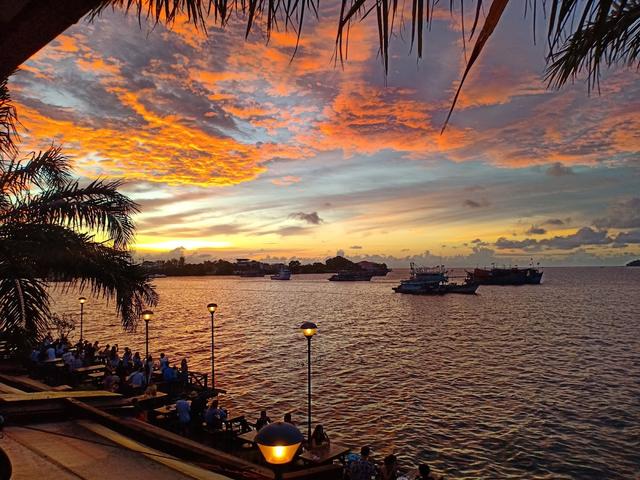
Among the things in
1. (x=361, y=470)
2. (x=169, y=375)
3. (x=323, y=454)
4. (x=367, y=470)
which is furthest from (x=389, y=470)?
(x=169, y=375)

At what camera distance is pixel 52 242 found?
28.3 ft

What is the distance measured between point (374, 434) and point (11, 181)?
1837 centimetres

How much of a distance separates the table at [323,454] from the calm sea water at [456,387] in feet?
18.8

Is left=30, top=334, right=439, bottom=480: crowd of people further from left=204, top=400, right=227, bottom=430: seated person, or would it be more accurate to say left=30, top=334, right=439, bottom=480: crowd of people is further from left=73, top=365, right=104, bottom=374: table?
left=73, top=365, right=104, bottom=374: table

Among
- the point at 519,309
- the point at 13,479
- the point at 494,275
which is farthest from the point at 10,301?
the point at 494,275

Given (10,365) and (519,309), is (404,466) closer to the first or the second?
(10,365)

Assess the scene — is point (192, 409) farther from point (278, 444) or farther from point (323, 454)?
point (278, 444)

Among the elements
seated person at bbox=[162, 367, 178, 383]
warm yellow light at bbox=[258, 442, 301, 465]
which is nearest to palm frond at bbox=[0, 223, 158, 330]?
warm yellow light at bbox=[258, 442, 301, 465]

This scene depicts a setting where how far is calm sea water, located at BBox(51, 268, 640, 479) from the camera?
19812 mm

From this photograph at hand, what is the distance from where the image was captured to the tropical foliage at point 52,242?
7734 millimetres

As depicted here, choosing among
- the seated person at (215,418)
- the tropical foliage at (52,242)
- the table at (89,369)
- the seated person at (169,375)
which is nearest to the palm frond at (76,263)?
the tropical foliage at (52,242)

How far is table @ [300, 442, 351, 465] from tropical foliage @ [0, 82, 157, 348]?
21.2ft

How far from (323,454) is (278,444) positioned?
8529 millimetres

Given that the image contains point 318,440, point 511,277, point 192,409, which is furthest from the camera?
point 511,277
